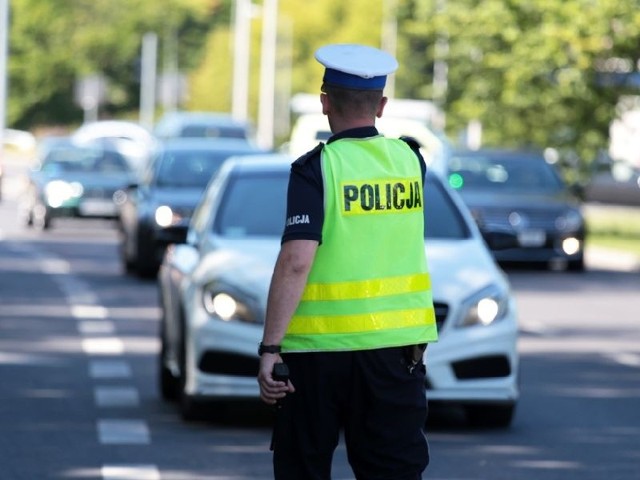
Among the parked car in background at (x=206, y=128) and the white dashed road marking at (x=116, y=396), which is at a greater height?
the white dashed road marking at (x=116, y=396)

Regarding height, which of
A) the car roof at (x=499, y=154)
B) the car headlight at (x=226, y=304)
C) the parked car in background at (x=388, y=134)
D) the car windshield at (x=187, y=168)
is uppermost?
the car headlight at (x=226, y=304)

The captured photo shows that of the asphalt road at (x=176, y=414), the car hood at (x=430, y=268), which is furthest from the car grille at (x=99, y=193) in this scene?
the car hood at (x=430, y=268)

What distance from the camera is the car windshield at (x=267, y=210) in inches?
471

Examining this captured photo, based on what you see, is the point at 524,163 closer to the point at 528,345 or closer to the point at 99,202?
the point at 99,202

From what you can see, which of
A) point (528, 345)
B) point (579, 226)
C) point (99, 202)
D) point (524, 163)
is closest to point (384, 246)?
point (528, 345)

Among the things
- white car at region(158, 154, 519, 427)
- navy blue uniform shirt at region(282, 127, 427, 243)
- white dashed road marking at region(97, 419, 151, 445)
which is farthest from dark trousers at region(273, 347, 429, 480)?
white car at region(158, 154, 519, 427)

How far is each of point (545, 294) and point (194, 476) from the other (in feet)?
46.2

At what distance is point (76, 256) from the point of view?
90.9ft

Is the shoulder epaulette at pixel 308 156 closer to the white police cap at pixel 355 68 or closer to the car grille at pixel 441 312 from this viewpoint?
the white police cap at pixel 355 68

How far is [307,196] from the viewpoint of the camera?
596cm

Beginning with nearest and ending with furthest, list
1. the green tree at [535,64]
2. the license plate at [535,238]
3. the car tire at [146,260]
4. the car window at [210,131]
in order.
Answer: the car tire at [146,260] → the license plate at [535,238] → the green tree at [535,64] → the car window at [210,131]

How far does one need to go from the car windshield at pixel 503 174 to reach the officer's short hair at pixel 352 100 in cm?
2252

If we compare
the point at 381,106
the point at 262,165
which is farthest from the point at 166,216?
the point at 381,106

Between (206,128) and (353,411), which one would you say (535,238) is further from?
(353,411)
